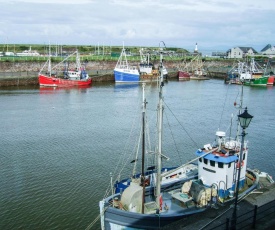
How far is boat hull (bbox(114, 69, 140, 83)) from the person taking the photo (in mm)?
62125

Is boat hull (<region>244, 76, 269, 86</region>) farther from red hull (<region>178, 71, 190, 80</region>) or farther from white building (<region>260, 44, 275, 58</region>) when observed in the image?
white building (<region>260, 44, 275, 58</region>)

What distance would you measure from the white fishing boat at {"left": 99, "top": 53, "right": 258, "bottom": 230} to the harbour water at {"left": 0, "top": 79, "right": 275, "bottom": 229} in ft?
6.20

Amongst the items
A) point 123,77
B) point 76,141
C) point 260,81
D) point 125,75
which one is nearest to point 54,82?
point 123,77

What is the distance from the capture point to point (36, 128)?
2803 centimetres

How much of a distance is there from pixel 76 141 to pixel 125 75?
39.0 meters

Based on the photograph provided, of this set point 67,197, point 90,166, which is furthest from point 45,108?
point 67,197

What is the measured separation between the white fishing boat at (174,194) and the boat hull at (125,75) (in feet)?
159

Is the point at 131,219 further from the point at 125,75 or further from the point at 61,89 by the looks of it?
the point at 125,75

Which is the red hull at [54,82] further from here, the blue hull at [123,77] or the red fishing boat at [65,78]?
the blue hull at [123,77]

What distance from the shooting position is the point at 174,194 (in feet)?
45.8

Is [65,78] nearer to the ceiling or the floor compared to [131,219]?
nearer to the ceiling

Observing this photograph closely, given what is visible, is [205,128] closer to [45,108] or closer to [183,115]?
[183,115]

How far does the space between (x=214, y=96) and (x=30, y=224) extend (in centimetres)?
3914

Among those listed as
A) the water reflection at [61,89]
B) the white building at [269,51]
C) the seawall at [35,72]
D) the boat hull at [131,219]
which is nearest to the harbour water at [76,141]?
the water reflection at [61,89]
